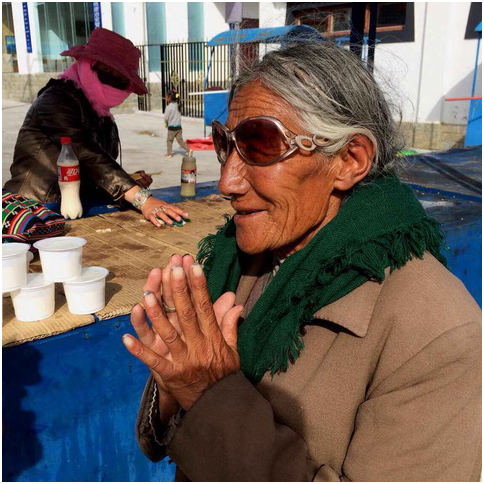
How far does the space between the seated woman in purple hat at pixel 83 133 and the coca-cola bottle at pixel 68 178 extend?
0.18m

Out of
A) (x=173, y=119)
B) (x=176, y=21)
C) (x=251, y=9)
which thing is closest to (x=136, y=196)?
(x=173, y=119)

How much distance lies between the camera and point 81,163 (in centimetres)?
319

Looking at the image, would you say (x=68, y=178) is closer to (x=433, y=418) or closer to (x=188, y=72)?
(x=433, y=418)

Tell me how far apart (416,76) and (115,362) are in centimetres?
1210

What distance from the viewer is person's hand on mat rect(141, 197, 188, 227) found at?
3.03 metres

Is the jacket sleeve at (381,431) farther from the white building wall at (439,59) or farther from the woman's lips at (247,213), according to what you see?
the white building wall at (439,59)

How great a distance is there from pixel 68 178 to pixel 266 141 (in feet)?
6.44

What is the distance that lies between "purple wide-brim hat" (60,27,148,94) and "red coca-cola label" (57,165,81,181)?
805 mm

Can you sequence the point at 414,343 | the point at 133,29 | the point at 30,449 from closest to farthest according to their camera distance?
1. the point at 414,343
2. the point at 30,449
3. the point at 133,29

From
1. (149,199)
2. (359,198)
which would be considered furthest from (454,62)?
(359,198)

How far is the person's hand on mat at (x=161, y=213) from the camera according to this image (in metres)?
3.03

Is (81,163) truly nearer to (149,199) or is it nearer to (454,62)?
(149,199)

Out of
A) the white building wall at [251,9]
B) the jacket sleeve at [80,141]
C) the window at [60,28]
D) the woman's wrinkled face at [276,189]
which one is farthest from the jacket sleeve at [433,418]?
the window at [60,28]

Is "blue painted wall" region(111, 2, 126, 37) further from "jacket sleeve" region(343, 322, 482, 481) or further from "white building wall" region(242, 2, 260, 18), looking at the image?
"jacket sleeve" region(343, 322, 482, 481)
